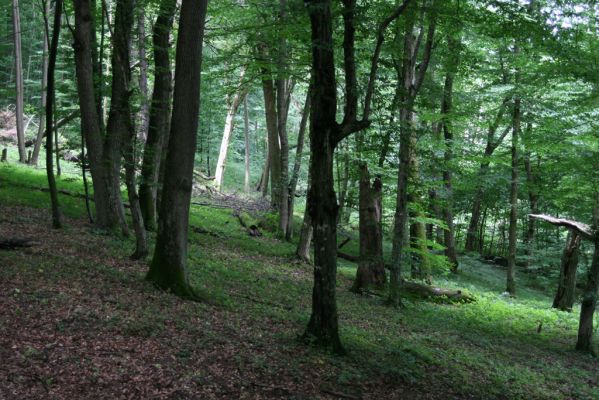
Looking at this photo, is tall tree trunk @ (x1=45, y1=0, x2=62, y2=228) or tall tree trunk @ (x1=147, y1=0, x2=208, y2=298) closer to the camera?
tall tree trunk @ (x1=147, y1=0, x2=208, y2=298)

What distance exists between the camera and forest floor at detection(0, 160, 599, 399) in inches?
205

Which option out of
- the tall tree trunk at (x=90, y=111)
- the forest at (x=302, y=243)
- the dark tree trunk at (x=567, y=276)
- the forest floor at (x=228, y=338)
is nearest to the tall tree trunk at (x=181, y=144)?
the forest at (x=302, y=243)

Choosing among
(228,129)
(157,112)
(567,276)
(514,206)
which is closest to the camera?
(157,112)

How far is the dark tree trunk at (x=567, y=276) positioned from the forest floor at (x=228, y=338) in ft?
6.08

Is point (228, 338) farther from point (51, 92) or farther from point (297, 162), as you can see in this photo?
point (297, 162)

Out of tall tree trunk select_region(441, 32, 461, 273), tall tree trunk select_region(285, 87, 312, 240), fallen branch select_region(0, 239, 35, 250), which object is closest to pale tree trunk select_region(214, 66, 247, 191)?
tall tree trunk select_region(285, 87, 312, 240)

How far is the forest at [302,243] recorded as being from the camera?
→ 234 inches

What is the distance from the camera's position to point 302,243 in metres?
15.4

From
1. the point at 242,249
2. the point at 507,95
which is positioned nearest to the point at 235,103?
the point at 242,249

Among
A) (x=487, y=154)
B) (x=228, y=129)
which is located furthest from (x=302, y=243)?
(x=228, y=129)

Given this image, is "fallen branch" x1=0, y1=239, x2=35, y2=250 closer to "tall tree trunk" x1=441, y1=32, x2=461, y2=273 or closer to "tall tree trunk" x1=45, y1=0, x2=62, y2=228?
"tall tree trunk" x1=45, y1=0, x2=62, y2=228

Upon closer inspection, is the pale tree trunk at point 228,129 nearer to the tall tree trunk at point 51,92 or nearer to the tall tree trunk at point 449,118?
the tall tree trunk at point 449,118

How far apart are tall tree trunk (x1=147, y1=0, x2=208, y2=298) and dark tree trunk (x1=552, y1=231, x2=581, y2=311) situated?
1125 cm

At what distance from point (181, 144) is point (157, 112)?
535 cm
